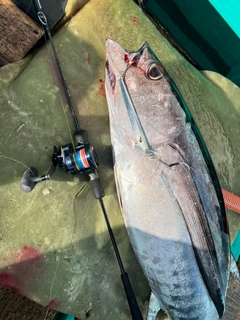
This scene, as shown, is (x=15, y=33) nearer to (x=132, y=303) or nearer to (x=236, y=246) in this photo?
(x=132, y=303)

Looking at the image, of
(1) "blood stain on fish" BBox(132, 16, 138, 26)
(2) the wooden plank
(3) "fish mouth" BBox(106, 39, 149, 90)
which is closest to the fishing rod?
(2) the wooden plank

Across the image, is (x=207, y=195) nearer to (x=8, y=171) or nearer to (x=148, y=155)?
(x=148, y=155)

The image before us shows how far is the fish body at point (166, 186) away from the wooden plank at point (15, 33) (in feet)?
2.52

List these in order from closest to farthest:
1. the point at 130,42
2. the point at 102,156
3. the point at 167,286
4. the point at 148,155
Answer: the point at 148,155 → the point at 167,286 → the point at 102,156 → the point at 130,42

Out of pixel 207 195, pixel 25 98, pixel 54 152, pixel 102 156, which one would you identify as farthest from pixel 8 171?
pixel 207 195

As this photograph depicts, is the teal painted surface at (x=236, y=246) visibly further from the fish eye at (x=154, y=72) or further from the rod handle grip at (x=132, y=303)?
the fish eye at (x=154, y=72)

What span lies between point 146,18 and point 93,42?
73 centimetres

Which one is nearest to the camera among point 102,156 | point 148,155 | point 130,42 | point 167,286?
point 148,155

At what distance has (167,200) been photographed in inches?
85.7

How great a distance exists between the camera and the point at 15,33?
250cm

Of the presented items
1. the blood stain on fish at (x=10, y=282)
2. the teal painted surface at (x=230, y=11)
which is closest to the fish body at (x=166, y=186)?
the blood stain on fish at (x=10, y=282)

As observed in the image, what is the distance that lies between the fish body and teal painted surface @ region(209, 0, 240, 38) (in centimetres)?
228

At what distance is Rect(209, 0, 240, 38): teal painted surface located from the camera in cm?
377

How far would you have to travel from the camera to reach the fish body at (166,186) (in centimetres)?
213
